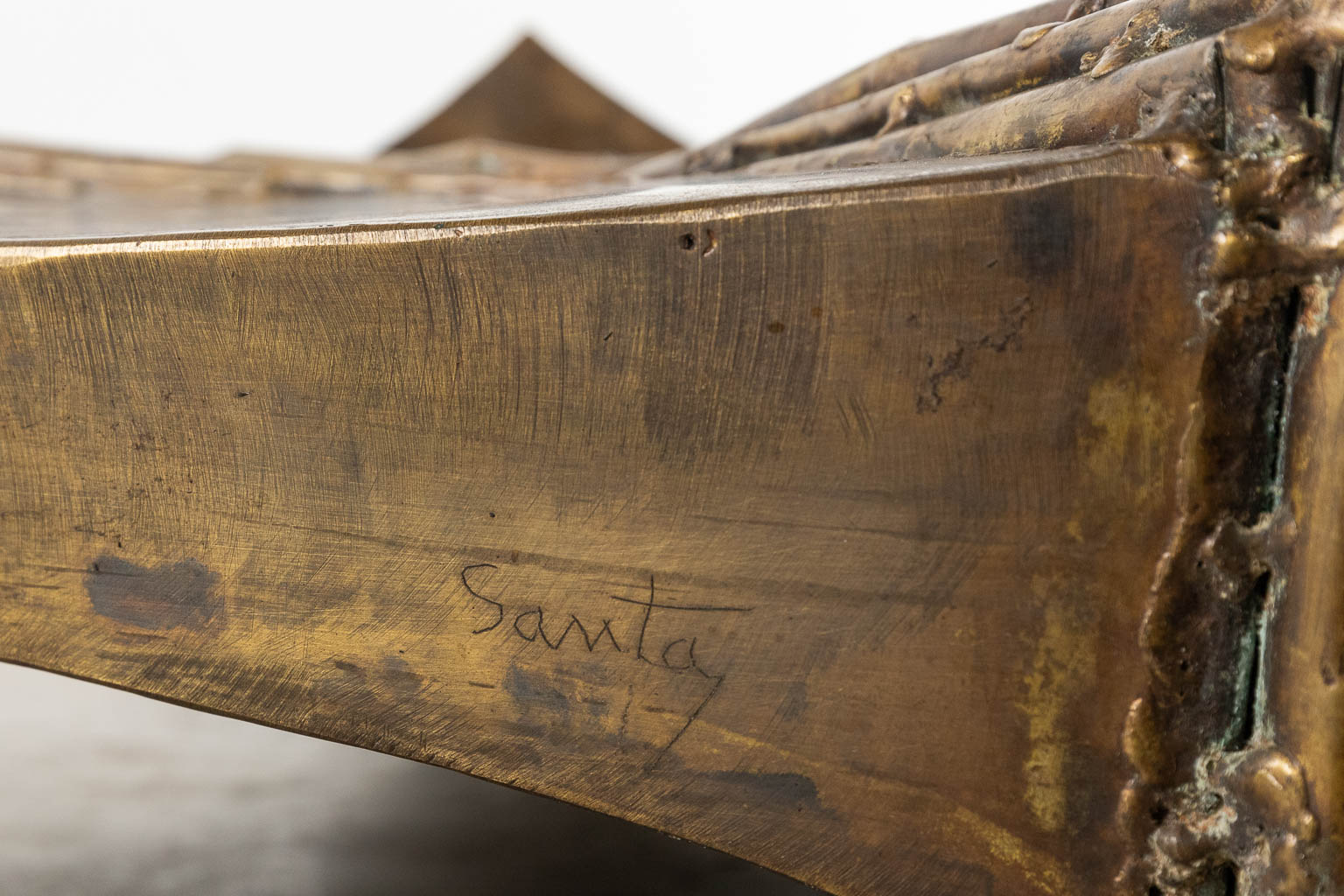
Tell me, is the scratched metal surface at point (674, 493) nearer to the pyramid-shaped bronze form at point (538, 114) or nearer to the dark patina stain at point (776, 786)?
the dark patina stain at point (776, 786)

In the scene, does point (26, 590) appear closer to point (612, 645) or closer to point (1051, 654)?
point (612, 645)

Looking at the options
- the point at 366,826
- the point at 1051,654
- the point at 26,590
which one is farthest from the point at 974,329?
the point at 366,826

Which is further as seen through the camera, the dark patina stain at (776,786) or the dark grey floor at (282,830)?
the dark grey floor at (282,830)

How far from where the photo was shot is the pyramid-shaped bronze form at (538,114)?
209 centimetres

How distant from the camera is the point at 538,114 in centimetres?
214

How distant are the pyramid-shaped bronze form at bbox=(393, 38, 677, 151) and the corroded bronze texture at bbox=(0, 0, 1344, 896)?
5.50 feet

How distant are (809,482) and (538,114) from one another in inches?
72.8

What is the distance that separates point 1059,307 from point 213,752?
3.01 feet
